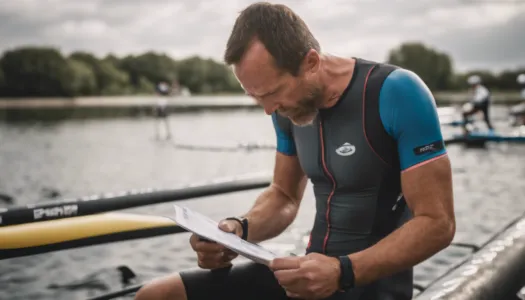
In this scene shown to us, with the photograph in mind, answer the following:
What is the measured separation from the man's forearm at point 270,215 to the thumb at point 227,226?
138 millimetres

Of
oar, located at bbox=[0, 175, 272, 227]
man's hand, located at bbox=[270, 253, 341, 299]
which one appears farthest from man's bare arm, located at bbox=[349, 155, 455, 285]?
oar, located at bbox=[0, 175, 272, 227]

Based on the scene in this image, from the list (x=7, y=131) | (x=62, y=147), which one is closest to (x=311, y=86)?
(x=62, y=147)

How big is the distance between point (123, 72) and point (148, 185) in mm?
120242

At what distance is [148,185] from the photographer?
12242mm

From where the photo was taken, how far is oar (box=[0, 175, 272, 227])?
372cm

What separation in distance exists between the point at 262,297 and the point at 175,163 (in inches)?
529

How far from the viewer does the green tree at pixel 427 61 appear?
127 meters

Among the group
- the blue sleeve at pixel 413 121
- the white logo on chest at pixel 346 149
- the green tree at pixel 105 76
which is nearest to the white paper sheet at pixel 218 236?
the white logo on chest at pixel 346 149

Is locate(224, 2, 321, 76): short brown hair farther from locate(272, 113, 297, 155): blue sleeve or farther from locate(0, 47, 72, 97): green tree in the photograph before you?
locate(0, 47, 72, 97): green tree

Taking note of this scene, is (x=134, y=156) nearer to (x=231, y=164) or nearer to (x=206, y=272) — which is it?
(x=231, y=164)

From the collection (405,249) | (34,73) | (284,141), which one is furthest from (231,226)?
(34,73)

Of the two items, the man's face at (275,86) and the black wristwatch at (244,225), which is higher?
the man's face at (275,86)

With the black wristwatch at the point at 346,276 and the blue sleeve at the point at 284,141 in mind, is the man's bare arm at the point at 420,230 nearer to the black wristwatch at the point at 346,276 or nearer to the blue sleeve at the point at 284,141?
the black wristwatch at the point at 346,276

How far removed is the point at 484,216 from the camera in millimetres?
8703
